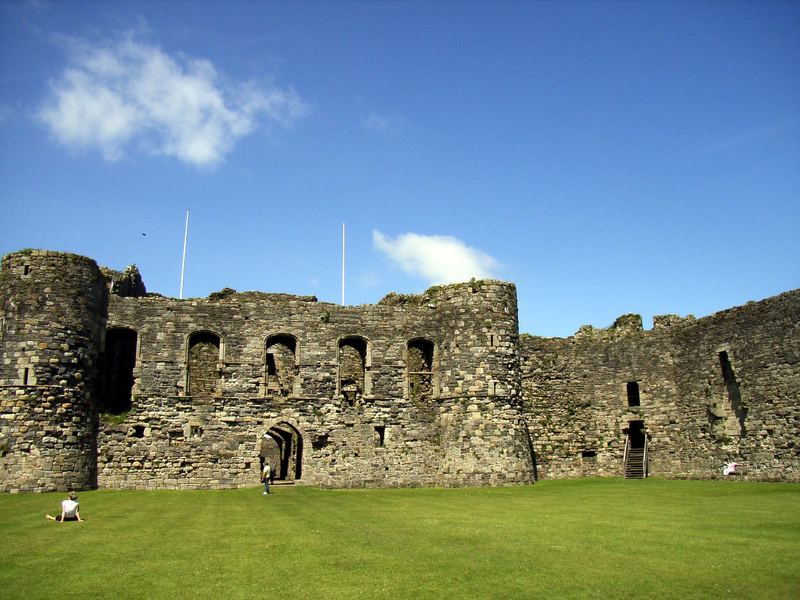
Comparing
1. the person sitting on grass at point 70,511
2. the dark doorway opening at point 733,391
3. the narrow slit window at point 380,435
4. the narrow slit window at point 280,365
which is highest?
the narrow slit window at point 280,365

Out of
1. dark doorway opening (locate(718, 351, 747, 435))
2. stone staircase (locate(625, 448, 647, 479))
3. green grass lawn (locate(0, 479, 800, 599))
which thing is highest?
dark doorway opening (locate(718, 351, 747, 435))

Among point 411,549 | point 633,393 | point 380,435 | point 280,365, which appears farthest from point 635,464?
point 411,549

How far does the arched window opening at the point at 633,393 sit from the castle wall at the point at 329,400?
660 centimetres

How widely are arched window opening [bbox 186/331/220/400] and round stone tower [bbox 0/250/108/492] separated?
4.00 meters

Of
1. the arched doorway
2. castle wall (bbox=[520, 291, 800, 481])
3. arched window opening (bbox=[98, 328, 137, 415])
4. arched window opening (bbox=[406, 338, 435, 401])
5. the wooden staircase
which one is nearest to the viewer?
castle wall (bbox=[520, 291, 800, 481])

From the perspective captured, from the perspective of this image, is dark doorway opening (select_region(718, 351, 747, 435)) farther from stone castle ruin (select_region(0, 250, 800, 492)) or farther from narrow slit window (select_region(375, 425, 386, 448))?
narrow slit window (select_region(375, 425, 386, 448))

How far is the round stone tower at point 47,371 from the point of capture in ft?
82.6

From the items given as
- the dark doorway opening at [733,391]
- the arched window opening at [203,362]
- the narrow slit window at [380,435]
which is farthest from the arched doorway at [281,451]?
the dark doorway opening at [733,391]

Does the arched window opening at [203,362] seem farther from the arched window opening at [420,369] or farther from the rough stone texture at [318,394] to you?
the arched window opening at [420,369]

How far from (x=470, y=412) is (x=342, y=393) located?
5439mm

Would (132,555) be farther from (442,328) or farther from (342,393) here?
(442,328)

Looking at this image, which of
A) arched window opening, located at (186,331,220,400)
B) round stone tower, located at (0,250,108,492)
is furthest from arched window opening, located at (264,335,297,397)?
round stone tower, located at (0,250,108,492)

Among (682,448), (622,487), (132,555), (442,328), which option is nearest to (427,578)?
(132,555)

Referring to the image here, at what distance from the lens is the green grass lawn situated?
10.4 meters
